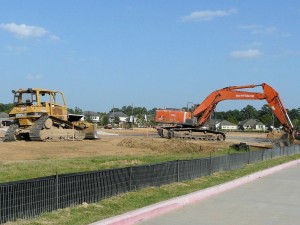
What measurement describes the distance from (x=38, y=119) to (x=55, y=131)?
1289mm

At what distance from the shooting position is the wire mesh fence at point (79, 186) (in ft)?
22.5

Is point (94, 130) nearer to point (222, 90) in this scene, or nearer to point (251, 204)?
point (222, 90)

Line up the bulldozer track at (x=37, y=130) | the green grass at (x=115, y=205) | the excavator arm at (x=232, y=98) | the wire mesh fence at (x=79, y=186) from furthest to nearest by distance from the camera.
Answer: the excavator arm at (x=232, y=98), the bulldozer track at (x=37, y=130), the green grass at (x=115, y=205), the wire mesh fence at (x=79, y=186)

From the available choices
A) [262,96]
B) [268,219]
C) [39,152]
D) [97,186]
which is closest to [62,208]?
[97,186]

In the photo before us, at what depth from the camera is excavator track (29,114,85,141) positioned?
1069 inches

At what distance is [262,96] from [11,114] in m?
21.2

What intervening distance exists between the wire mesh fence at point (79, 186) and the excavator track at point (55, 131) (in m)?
15.6

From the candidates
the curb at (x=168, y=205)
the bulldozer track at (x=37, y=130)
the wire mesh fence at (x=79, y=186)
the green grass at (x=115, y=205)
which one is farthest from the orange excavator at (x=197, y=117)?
the green grass at (x=115, y=205)

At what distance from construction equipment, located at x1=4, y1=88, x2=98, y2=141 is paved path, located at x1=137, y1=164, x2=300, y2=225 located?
17.0m

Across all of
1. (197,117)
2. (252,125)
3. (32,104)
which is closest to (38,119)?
(32,104)

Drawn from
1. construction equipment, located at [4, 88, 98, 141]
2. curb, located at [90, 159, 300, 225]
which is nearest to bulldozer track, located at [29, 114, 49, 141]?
construction equipment, located at [4, 88, 98, 141]

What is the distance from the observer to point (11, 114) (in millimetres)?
28797

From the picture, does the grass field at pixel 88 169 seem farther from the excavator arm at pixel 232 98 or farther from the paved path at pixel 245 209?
the excavator arm at pixel 232 98

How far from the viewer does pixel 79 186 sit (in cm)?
828
